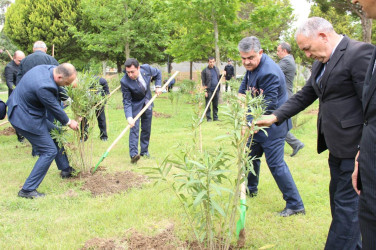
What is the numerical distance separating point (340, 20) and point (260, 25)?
1302cm

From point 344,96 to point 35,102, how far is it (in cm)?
390

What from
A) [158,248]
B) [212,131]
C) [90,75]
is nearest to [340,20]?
[212,131]

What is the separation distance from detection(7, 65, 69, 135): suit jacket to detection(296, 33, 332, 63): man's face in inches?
131

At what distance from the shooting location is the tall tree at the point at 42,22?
20375 mm

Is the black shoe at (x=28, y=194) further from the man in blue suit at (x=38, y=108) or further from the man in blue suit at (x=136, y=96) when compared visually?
the man in blue suit at (x=136, y=96)

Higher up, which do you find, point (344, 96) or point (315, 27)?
point (315, 27)

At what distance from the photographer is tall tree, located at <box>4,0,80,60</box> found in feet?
66.8

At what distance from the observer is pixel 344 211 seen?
2.45 meters

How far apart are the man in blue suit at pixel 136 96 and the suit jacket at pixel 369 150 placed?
4.13 metres

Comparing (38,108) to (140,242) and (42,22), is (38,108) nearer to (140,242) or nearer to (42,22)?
(140,242)

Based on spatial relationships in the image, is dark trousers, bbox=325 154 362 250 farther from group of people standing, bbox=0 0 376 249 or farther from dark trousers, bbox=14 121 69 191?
dark trousers, bbox=14 121 69 191

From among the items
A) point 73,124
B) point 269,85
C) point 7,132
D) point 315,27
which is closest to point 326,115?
point 315,27

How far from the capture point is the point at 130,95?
227 inches

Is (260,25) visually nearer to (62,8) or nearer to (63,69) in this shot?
(63,69)
